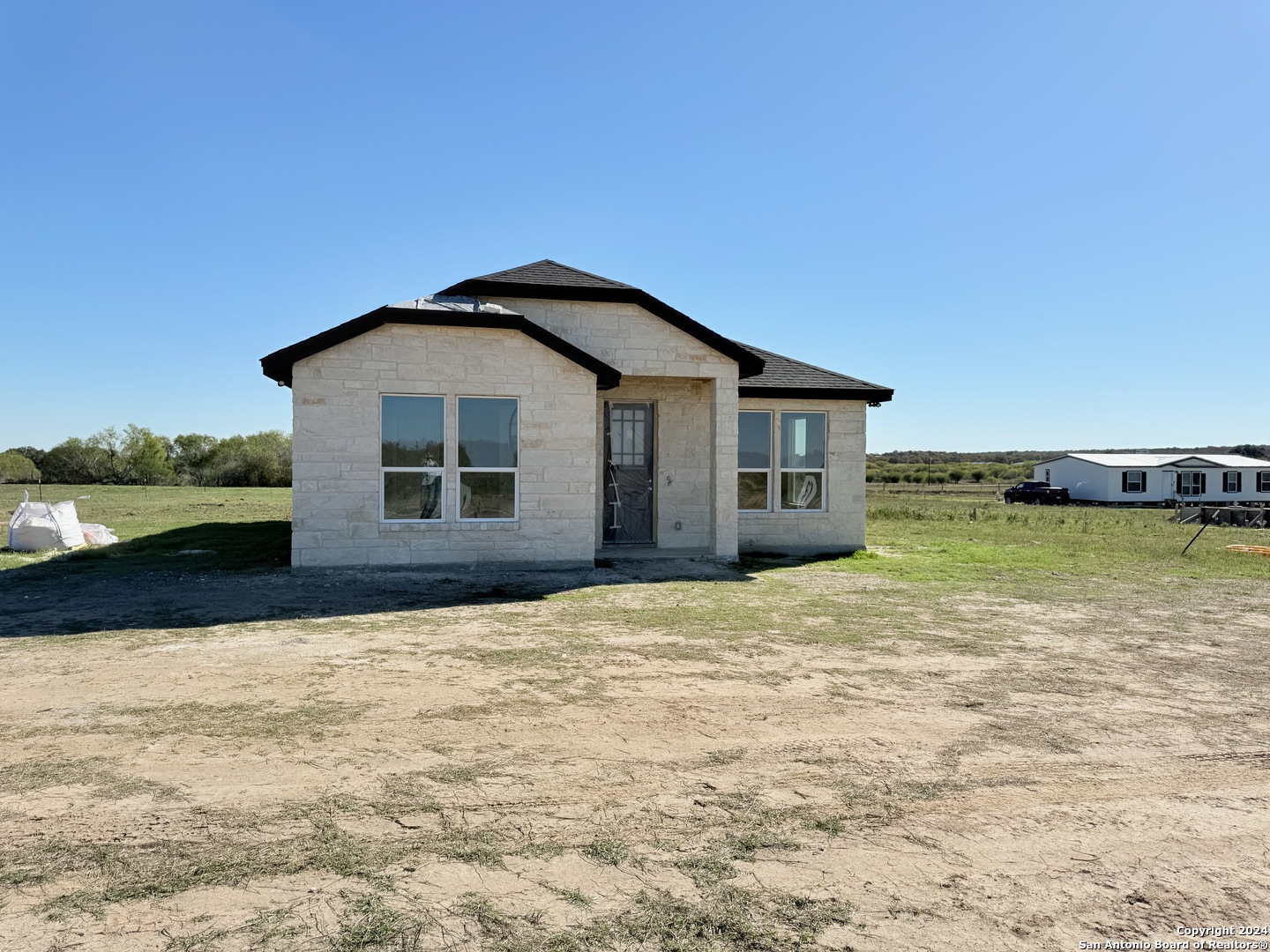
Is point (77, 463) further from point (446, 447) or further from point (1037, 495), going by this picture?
point (1037, 495)

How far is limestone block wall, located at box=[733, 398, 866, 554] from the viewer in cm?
1536

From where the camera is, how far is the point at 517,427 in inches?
470

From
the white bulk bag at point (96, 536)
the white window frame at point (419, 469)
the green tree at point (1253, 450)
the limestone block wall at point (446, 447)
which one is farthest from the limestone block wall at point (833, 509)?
the green tree at point (1253, 450)

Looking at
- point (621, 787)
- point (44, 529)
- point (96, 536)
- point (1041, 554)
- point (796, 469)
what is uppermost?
point (796, 469)

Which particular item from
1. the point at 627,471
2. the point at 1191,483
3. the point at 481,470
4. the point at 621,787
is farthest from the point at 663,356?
the point at 1191,483

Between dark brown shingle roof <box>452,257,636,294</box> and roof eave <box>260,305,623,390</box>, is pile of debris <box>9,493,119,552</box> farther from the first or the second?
dark brown shingle roof <box>452,257,636,294</box>

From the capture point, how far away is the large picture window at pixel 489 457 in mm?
11805

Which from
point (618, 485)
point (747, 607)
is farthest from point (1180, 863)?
point (618, 485)

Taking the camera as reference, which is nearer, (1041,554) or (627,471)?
(627,471)

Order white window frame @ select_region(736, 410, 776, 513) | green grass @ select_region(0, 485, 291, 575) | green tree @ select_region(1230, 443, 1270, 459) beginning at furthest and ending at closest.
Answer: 1. green tree @ select_region(1230, 443, 1270, 459)
2. white window frame @ select_region(736, 410, 776, 513)
3. green grass @ select_region(0, 485, 291, 575)

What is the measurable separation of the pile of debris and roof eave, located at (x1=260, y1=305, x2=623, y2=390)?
17.8 ft

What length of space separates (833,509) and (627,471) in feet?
13.7

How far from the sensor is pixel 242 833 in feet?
11.5

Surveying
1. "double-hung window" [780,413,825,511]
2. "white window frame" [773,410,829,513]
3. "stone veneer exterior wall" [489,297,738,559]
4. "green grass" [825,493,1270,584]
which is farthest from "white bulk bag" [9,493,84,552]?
"green grass" [825,493,1270,584]
